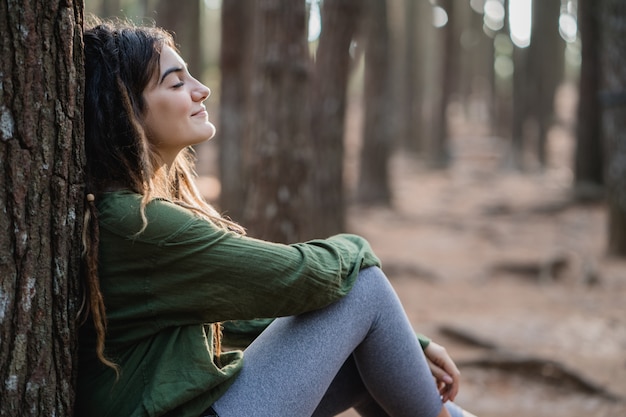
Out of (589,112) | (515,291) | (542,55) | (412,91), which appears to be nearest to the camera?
(515,291)

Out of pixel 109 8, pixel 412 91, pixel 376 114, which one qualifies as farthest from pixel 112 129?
pixel 109 8

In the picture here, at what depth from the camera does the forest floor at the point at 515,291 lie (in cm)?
444

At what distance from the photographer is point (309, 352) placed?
6.59 feet

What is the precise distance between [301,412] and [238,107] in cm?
699

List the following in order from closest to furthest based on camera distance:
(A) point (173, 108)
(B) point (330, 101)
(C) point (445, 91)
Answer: (A) point (173, 108) → (B) point (330, 101) → (C) point (445, 91)

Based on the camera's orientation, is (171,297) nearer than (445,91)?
Yes

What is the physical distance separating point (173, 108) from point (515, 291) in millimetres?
5802

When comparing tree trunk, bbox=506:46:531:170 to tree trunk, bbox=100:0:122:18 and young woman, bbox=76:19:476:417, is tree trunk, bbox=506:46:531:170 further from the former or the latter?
young woman, bbox=76:19:476:417

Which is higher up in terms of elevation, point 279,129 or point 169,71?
point 169,71

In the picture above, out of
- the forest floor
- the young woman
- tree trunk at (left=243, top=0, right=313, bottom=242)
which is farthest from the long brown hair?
tree trunk at (left=243, top=0, right=313, bottom=242)

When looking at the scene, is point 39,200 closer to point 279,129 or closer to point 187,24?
point 279,129

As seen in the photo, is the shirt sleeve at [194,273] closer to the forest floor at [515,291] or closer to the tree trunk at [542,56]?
the forest floor at [515,291]

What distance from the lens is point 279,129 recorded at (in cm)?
475

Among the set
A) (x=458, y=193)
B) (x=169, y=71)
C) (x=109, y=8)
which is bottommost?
(x=458, y=193)
